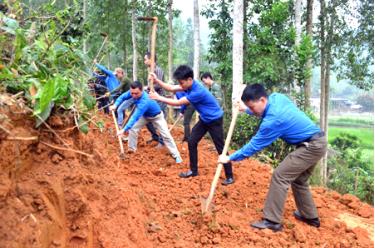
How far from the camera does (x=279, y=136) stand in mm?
4398

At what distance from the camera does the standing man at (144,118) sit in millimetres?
6641

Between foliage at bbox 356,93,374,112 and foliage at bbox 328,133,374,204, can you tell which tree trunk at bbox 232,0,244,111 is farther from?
foliage at bbox 356,93,374,112

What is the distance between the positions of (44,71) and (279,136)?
262cm

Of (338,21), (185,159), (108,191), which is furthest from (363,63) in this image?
(108,191)

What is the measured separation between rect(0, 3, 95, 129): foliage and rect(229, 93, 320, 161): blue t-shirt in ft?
6.08

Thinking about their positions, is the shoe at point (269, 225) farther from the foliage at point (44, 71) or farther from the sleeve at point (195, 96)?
the foliage at point (44, 71)

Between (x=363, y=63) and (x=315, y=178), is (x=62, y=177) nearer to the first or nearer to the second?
(x=315, y=178)

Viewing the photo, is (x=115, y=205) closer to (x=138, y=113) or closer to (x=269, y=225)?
(x=269, y=225)

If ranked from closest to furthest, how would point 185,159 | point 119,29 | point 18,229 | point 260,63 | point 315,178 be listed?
1. point 18,229
2. point 185,159
3. point 315,178
4. point 260,63
5. point 119,29

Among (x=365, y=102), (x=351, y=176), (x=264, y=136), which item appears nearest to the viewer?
(x=264, y=136)

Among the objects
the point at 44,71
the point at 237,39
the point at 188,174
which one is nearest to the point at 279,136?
the point at 188,174

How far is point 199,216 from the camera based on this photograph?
4492 mm

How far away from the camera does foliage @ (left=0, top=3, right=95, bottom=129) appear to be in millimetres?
2795

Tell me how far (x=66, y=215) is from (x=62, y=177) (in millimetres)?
296
